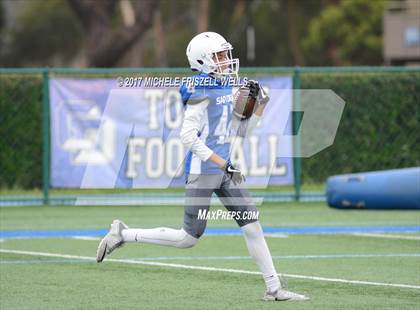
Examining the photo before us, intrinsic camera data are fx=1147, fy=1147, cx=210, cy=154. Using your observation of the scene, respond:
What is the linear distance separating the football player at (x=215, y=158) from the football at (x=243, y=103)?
2.4 inches

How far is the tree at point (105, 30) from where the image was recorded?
3262 centimetres

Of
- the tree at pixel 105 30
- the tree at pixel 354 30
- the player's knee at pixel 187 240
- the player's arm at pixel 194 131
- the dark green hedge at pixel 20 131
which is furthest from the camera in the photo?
the tree at pixel 354 30

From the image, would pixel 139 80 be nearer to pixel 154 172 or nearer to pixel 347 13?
pixel 154 172

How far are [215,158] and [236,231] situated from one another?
5.47 meters

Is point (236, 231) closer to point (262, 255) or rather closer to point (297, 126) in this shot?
point (297, 126)

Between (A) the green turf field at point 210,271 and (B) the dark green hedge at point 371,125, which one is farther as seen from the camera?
(B) the dark green hedge at point 371,125

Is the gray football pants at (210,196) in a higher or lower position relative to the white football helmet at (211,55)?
lower

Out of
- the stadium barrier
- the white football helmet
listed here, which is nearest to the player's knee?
the white football helmet

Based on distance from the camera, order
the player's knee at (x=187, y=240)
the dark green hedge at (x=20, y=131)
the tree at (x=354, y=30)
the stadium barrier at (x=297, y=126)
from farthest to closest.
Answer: the tree at (x=354, y=30) → the dark green hedge at (x=20, y=131) → the stadium barrier at (x=297, y=126) → the player's knee at (x=187, y=240)

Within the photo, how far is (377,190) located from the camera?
15781 mm

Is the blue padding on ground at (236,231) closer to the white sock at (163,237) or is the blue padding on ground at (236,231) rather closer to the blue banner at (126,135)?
the blue banner at (126,135)

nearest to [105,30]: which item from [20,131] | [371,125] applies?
[20,131]

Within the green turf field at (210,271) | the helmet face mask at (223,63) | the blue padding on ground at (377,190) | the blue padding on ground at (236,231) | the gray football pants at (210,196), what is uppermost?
the helmet face mask at (223,63)

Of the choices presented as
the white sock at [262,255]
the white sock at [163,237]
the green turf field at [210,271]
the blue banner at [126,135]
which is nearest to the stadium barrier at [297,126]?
the blue banner at [126,135]
